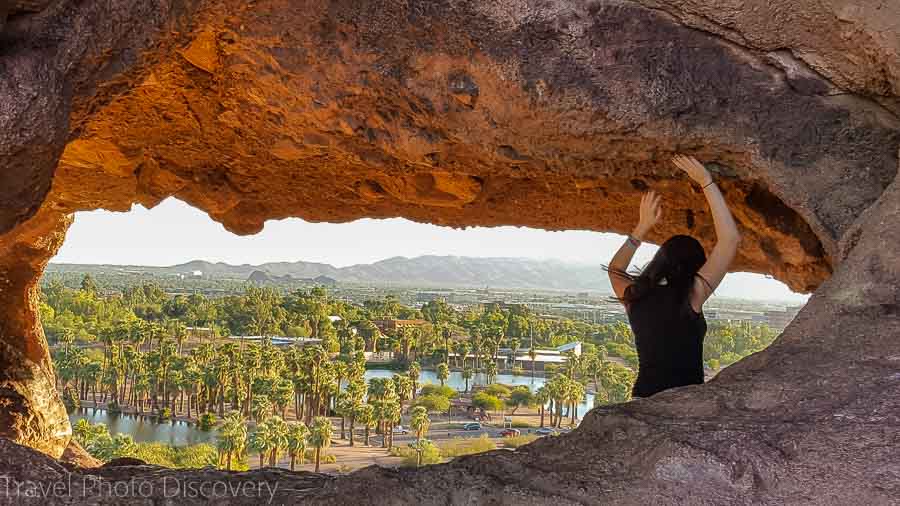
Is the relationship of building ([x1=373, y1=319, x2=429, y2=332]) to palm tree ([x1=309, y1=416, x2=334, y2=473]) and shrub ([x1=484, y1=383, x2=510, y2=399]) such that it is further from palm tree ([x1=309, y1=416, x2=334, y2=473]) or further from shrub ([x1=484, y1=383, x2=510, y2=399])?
palm tree ([x1=309, y1=416, x2=334, y2=473])

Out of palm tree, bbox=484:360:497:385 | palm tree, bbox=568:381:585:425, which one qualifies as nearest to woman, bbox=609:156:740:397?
palm tree, bbox=568:381:585:425

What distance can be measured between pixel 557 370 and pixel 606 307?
1608cm

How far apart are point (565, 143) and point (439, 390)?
97.3 ft

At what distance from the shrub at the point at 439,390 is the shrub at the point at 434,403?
2.15 feet

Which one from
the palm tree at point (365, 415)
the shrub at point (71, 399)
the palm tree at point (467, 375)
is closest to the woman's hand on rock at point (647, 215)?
the palm tree at point (365, 415)

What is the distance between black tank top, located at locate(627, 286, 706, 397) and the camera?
3.13 metres

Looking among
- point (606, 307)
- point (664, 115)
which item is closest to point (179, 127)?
point (664, 115)

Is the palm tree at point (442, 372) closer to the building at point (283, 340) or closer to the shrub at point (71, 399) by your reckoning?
the building at point (283, 340)

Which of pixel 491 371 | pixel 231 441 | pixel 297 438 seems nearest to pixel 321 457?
pixel 297 438

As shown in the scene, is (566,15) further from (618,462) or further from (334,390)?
A: (334,390)

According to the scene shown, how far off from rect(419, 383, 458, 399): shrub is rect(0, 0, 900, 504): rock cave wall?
26.6 meters

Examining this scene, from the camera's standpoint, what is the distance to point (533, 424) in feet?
103

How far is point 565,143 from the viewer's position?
166 inches

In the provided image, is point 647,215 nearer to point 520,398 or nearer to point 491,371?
point 520,398
